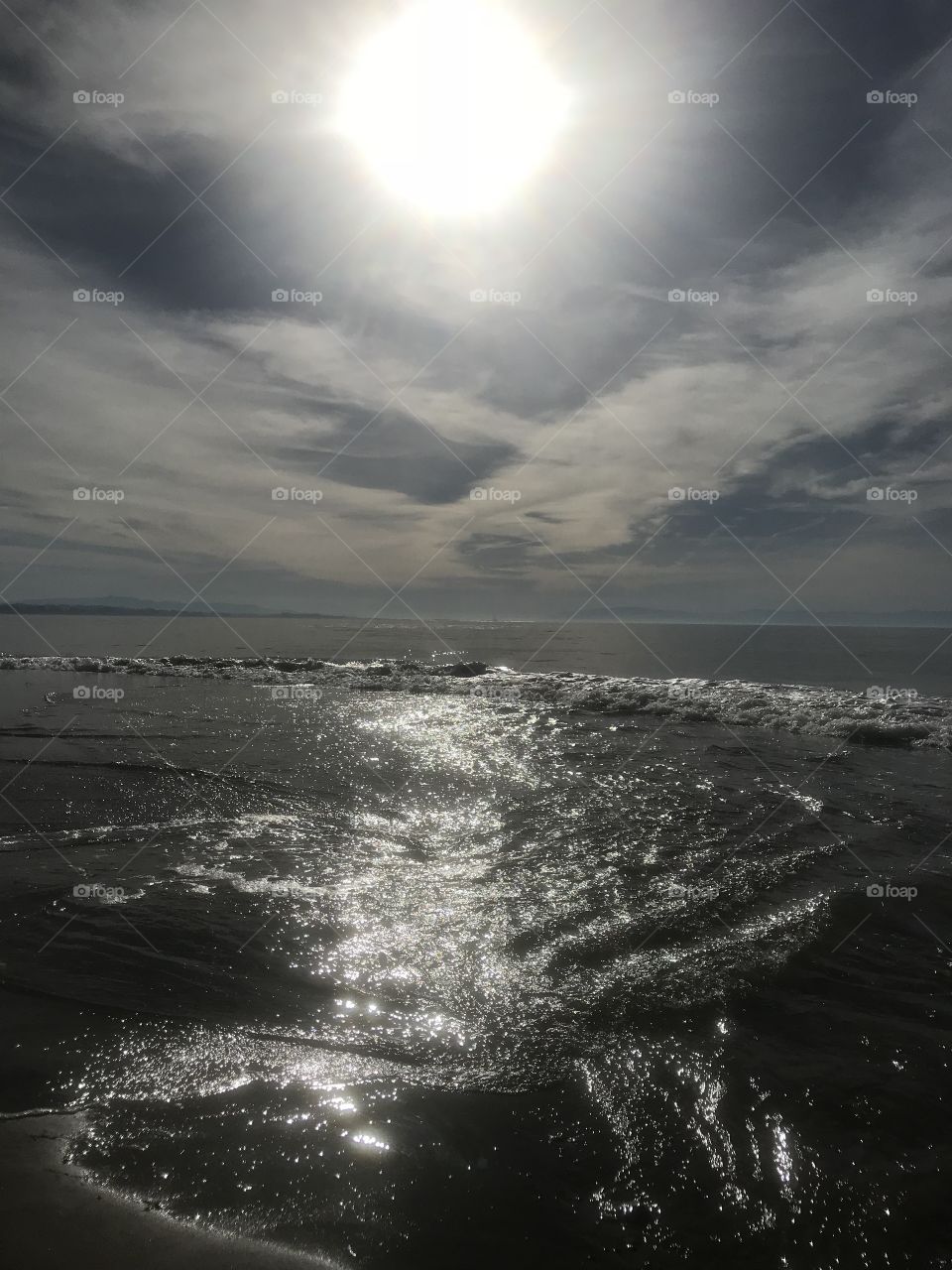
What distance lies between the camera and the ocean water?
296 cm

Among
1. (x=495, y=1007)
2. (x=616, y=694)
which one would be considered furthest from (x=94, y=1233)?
(x=616, y=694)

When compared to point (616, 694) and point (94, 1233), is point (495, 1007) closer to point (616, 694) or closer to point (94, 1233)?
point (94, 1233)

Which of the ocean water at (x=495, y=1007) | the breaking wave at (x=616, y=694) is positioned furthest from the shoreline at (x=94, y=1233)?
the breaking wave at (x=616, y=694)

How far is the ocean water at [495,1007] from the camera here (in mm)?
2963

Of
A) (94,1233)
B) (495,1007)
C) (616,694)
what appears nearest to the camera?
(94,1233)

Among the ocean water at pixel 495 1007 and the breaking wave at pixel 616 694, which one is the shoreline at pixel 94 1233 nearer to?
the ocean water at pixel 495 1007

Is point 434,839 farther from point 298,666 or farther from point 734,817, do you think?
point 298,666

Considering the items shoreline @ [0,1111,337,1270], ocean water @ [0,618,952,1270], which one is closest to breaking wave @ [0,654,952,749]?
ocean water @ [0,618,952,1270]

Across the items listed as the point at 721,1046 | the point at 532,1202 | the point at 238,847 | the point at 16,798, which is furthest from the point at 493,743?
the point at 532,1202

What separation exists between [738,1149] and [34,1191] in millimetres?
3184

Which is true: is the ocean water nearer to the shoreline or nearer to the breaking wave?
the shoreline

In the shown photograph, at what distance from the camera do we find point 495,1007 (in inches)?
176

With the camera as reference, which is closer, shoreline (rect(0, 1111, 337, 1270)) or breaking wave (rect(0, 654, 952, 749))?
shoreline (rect(0, 1111, 337, 1270))

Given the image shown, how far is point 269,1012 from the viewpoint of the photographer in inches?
172
